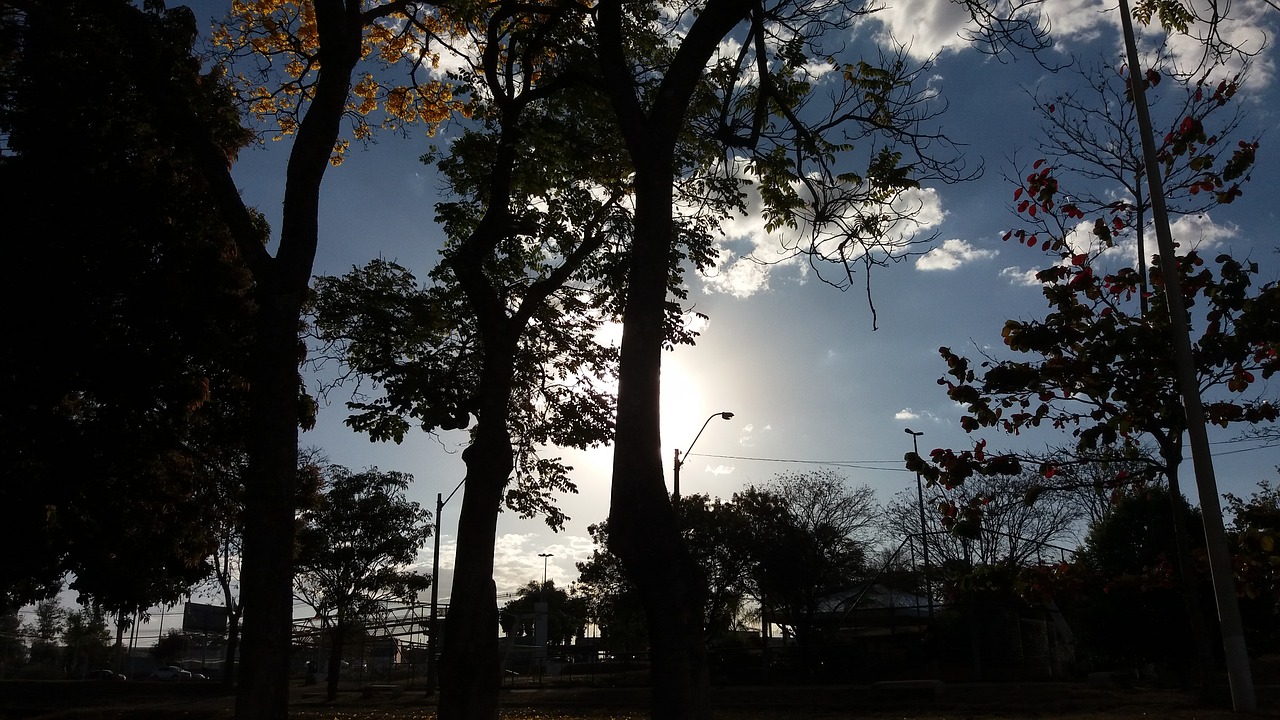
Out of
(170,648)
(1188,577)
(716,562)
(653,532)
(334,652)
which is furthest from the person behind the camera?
(170,648)

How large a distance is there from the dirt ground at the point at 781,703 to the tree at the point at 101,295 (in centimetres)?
791

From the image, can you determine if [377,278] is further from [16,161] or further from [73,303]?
[16,161]

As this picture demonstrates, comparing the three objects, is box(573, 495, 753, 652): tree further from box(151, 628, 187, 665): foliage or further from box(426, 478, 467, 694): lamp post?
box(151, 628, 187, 665): foliage

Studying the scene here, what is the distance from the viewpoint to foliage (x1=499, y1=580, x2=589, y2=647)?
6034cm

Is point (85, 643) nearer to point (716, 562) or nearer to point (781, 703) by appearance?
point (716, 562)

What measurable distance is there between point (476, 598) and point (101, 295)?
939 cm

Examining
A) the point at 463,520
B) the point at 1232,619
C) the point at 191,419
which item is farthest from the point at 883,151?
the point at 191,419

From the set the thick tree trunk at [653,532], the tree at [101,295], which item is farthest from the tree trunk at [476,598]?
the tree at [101,295]

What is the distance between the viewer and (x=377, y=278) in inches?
659

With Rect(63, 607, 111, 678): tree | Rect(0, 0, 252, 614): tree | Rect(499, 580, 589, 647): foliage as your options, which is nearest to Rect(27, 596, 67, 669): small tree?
Rect(63, 607, 111, 678): tree

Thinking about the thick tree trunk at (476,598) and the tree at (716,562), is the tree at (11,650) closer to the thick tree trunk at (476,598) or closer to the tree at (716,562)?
the tree at (716,562)

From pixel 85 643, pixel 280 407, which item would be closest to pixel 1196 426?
pixel 280 407

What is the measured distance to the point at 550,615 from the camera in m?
83.5

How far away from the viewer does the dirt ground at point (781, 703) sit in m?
15.8
